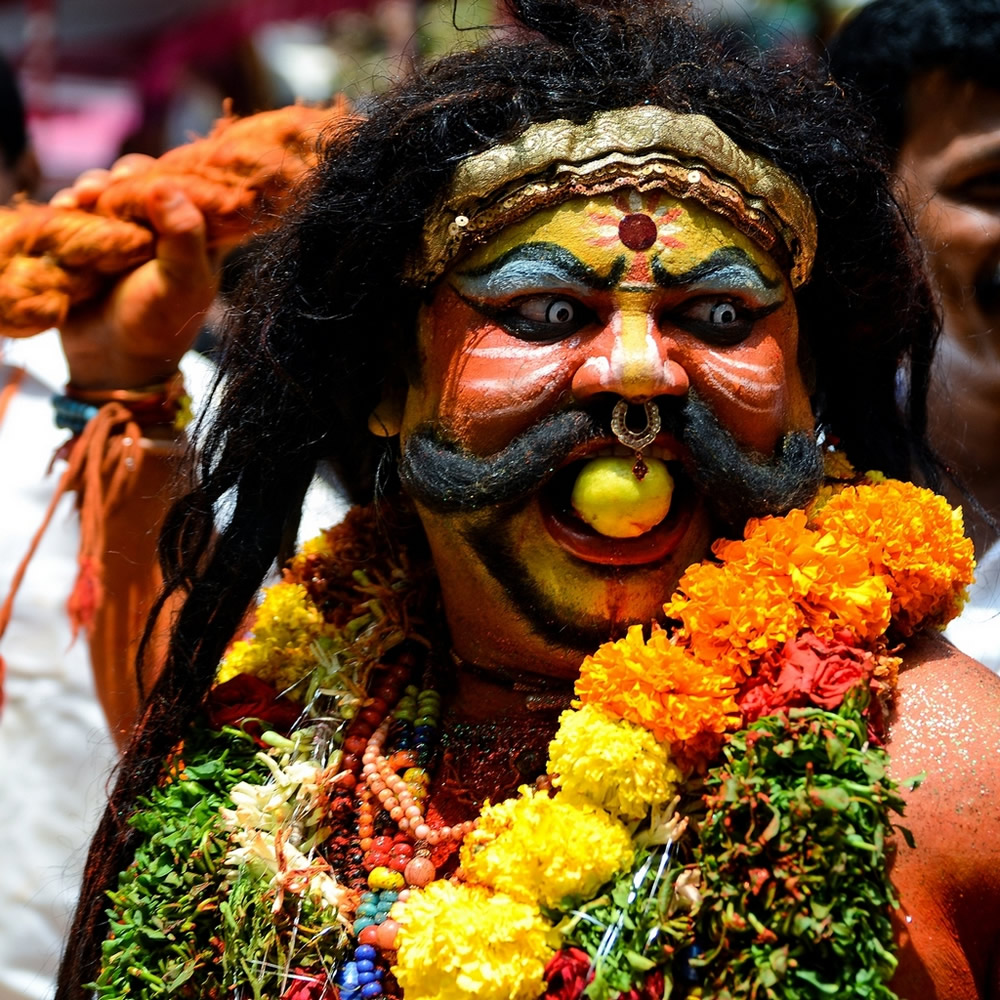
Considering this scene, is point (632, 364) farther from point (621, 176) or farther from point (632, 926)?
point (632, 926)

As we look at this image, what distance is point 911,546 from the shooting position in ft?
7.77

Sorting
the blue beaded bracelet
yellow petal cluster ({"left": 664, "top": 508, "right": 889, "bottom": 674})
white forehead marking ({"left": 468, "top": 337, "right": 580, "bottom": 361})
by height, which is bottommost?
the blue beaded bracelet

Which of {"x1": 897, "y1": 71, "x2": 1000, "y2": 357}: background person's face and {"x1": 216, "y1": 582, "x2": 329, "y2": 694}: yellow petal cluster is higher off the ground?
{"x1": 897, "y1": 71, "x2": 1000, "y2": 357}: background person's face

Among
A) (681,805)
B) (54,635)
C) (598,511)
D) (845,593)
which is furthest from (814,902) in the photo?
(54,635)

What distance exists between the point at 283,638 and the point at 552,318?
0.89 m

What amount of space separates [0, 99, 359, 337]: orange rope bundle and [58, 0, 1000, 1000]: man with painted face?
2.05 feet

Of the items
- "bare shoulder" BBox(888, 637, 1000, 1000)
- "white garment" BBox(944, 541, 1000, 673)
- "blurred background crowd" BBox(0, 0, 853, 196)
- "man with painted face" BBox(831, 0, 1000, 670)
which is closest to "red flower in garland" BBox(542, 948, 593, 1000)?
"bare shoulder" BBox(888, 637, 1000, 1000)

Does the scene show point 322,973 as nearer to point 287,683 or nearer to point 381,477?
point 287,683

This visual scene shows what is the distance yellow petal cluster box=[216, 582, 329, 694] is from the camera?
2871mm

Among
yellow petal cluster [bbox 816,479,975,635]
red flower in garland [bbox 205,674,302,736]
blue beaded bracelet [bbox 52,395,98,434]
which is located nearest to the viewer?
yellow petal cluster [bbox 816,479,975,635]

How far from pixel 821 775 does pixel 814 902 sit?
0.18 meters

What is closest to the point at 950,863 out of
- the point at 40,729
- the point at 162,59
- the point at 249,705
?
the point at 249,705

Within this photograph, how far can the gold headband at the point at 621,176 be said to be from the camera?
245 centimetres

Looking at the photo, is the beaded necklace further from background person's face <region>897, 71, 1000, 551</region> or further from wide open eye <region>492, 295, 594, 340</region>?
background person's face <region>897, 71, 1000, 551</region>
